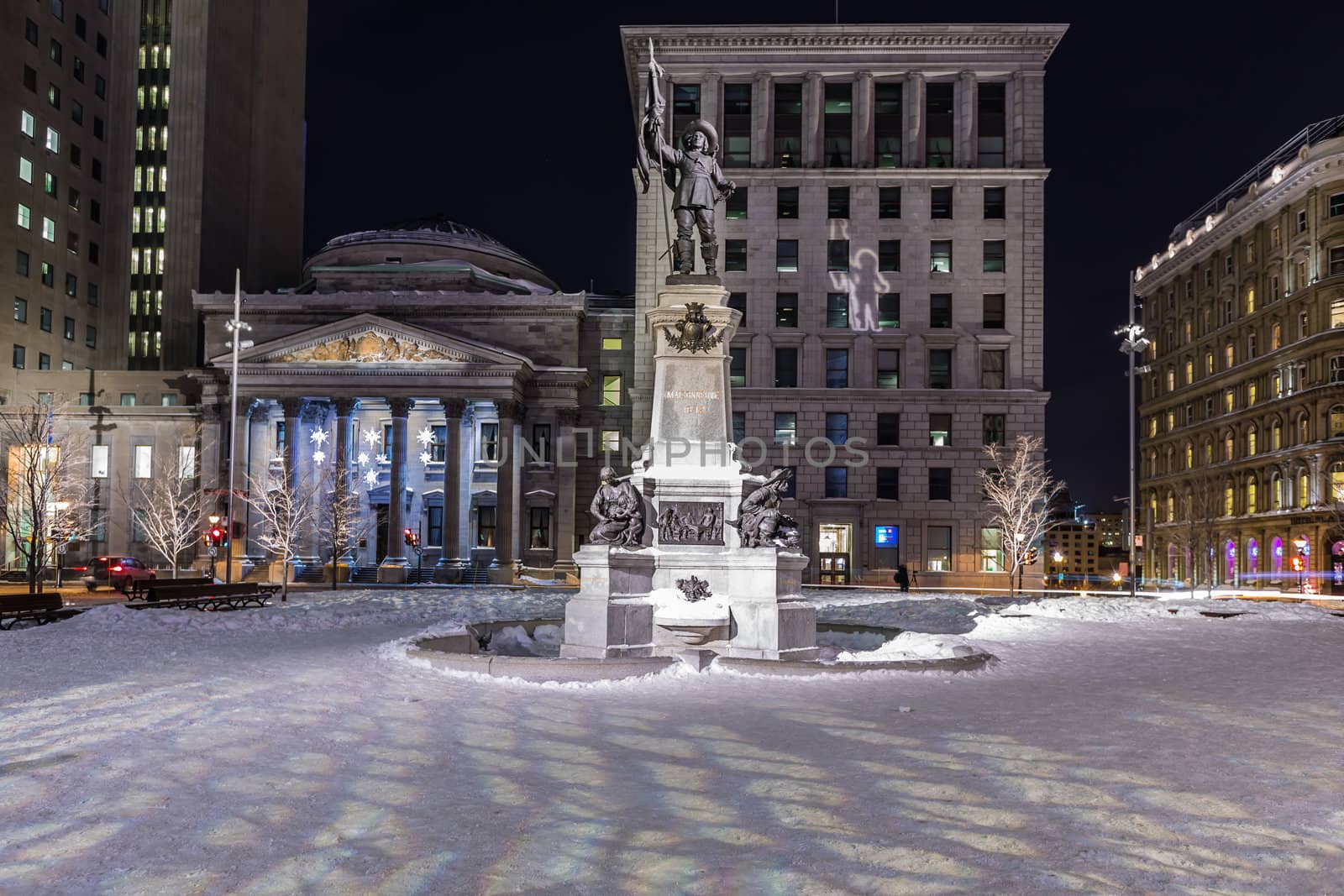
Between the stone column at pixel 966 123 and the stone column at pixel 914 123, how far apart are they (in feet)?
7.41

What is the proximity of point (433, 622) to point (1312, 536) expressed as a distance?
62924mm

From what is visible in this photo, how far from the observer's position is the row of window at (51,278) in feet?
238

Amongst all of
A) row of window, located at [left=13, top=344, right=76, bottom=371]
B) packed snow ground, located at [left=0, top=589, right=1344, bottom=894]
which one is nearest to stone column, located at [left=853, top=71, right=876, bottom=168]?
packed snow ground, located at [left=0, top=589, right=1344, bottom=894]

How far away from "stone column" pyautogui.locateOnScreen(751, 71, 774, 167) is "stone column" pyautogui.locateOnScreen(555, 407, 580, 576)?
2032 cm

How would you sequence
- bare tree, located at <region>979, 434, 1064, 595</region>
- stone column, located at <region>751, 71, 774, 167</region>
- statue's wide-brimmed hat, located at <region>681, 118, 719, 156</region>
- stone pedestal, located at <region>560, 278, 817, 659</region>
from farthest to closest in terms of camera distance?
1. stone column, located at <region>751, 71, 774, 167</region>
2. bare tree, located at <region>979, 434, 1064, 595</region>
3. statue's wide-brimmed hat, located at <region>681, 118, 719, 156</region>
4. stone pedestal, located at <region>560, 278, 817, 659</region>

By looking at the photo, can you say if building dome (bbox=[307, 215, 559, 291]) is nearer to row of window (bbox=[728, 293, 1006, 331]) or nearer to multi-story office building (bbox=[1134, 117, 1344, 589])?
row of window (bbox=[728, 293, 1006, 331])

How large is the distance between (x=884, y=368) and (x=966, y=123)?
1628 centimetres

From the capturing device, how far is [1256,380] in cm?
7556

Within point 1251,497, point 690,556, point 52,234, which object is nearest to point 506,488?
point 690,556

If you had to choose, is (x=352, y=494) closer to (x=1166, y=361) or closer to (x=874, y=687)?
(x=874, y=687)

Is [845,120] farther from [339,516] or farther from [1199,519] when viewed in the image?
[1199,519]

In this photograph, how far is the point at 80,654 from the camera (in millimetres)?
17188

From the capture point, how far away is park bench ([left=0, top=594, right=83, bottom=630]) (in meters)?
22.6

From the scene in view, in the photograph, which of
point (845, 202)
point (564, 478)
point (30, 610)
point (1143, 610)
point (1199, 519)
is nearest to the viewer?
point (30, 610)
